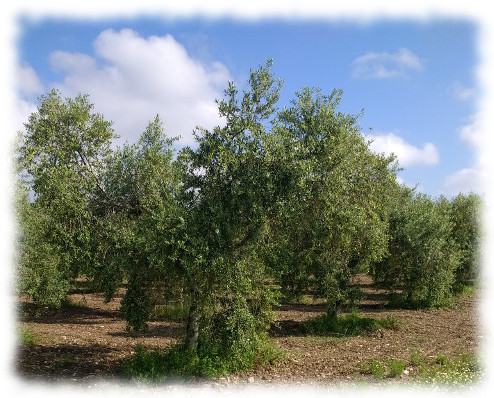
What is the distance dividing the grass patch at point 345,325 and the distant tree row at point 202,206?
7.08 meters

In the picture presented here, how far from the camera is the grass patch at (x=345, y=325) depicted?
2203 cm

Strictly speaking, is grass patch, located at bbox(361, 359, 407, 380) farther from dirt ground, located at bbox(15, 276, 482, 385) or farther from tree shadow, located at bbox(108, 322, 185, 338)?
tree shadow, located at bbox(108, 322, 185, 338)

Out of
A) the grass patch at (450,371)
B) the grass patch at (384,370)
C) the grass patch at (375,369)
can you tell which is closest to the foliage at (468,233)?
the grass patch at (450,371)

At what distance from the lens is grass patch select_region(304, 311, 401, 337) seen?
22.0 metres

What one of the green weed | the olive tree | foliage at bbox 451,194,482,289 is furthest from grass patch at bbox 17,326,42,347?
foliage at bbox 451,194,482,289

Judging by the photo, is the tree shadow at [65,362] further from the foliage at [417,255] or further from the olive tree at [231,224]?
the foliage at [417,255]

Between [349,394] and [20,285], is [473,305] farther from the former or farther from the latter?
[20,285]

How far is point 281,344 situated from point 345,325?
484 cm

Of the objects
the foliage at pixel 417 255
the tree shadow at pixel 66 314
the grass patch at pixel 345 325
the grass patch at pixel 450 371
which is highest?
the foliage at pixel 417 255

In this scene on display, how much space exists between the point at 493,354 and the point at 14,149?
1817cm

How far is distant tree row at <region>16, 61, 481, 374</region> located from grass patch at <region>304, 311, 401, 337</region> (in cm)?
708

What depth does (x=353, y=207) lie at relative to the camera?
1379 cm

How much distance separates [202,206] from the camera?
12883 millimetres

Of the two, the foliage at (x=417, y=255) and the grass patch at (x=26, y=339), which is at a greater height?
the foliage at (x=417, y=255)
